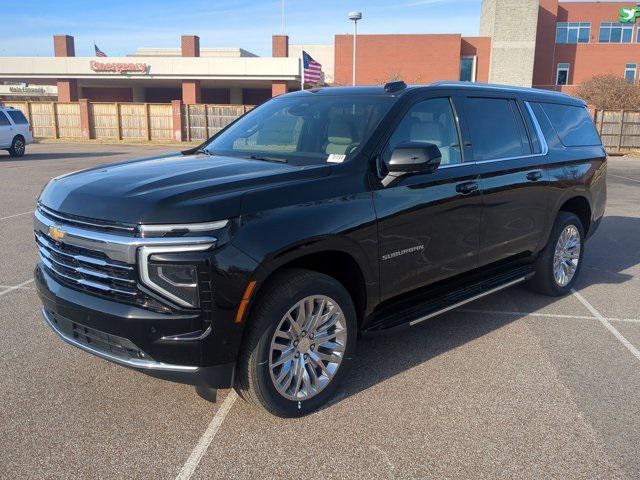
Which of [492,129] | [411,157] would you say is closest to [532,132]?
[492,129]

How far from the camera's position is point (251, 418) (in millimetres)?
3555

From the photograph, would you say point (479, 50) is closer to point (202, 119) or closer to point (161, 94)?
point (202, 119)

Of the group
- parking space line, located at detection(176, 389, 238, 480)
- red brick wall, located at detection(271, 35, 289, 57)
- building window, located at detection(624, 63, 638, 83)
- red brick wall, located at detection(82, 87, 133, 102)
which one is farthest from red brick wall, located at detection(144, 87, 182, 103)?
parking space line, located at detection(176, 389, 238, 480)

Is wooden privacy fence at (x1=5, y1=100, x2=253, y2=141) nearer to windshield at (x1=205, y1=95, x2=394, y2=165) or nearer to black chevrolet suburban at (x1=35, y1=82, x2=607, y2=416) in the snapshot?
windshield at (x1=205, y1=95, x2=394, y2=165)

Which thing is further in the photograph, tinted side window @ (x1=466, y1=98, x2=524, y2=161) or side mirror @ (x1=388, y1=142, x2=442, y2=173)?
tinted side window @ (x1=466, y1=98, x2=524, y2=161)

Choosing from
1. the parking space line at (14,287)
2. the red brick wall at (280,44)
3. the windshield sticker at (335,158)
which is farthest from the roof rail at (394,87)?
the red brick wall at (280,44)

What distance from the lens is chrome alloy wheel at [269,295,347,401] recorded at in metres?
3.47

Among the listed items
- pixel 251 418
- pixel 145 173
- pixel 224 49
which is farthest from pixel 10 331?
pixel 224 49

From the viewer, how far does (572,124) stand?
20.3 feet

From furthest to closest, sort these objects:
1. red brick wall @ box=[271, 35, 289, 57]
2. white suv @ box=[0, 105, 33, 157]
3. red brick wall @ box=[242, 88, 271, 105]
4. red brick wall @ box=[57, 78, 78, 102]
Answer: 1. red brick wall @ box=[242, 88, 271, 105]
2. red brick wall @ box=[271, 35, 289, 57]
3. red brick wall @ box=[57, 78, 78, 102]
4. white suv @ box=[0, 105, 33, 157]

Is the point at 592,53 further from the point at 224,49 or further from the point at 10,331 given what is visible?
the point at 10,331

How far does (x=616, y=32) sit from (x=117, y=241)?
61960mm

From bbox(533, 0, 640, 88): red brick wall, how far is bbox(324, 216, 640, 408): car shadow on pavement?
5139cm

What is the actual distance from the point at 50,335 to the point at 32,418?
138cm
